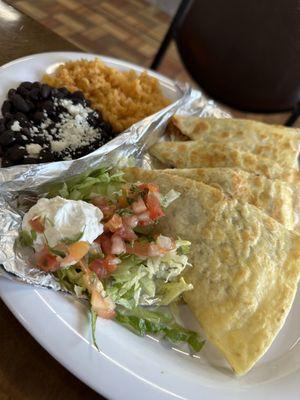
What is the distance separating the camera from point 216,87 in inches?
85.7

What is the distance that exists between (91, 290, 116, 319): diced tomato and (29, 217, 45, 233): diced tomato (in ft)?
0.61

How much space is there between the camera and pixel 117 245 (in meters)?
1.12

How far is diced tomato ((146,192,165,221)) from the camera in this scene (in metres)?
1.20

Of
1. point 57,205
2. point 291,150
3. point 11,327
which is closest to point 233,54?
point 291,150

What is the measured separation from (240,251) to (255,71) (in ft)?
3.95

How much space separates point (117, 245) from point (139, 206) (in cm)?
13

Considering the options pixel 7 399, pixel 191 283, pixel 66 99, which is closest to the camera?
pixel 7 399

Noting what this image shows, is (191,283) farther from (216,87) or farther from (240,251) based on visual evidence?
(216,87)

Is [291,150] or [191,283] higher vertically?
[291,150]

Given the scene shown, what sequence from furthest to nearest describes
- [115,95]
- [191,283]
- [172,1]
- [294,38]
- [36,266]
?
[172,1], [294,38], [115,95], [191,283], [36,266]

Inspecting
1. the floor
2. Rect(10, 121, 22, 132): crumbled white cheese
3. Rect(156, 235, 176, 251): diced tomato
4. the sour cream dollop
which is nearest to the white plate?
the sour cream dollop

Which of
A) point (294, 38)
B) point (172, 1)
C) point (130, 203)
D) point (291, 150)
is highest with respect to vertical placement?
point (294, 38)

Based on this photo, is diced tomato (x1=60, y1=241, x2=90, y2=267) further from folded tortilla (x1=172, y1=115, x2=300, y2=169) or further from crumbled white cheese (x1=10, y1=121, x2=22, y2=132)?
folded tortilla (x1=172, y1=115, x2=300, y2=169)

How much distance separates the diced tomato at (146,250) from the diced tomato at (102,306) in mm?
133
